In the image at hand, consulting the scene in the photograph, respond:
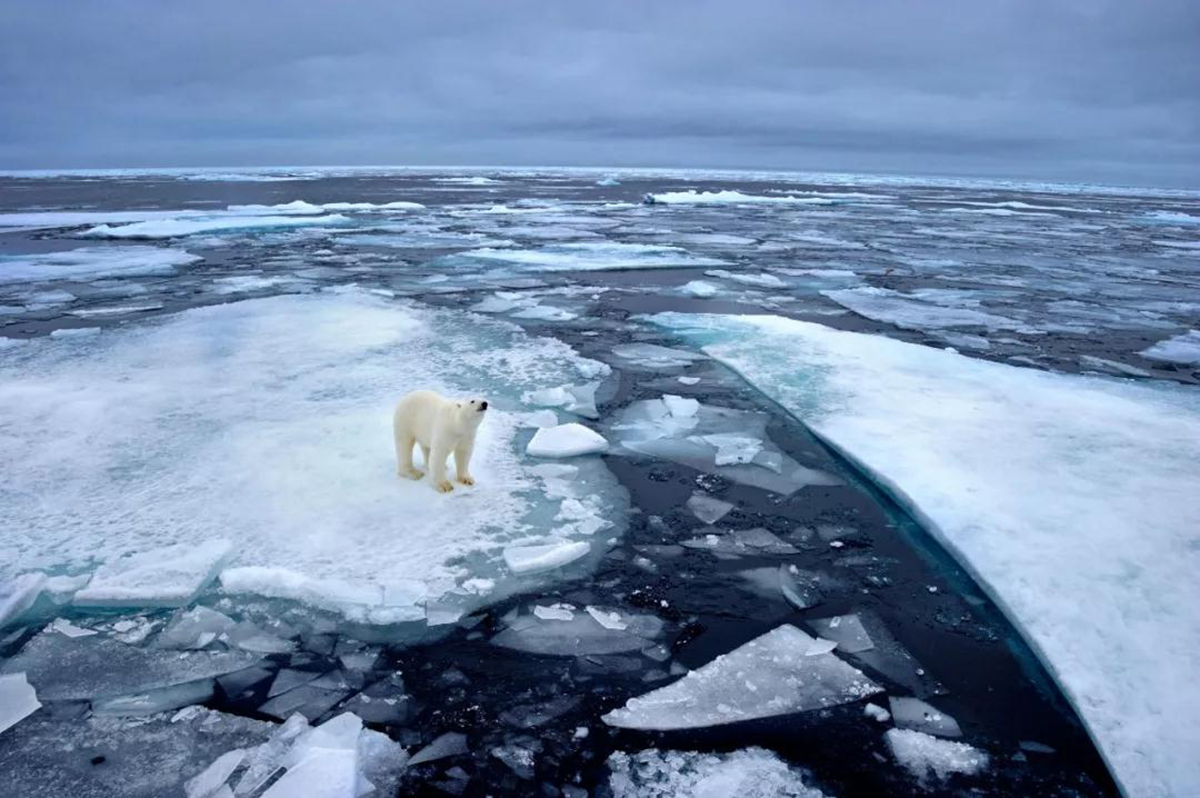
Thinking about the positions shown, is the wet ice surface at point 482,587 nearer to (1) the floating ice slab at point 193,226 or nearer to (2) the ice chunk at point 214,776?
(2) the ice chunk at point 214,776

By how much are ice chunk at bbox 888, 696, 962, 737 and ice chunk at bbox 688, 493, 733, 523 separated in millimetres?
1316

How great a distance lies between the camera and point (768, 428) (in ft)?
15.5

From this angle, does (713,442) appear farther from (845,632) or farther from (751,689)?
(751,689)

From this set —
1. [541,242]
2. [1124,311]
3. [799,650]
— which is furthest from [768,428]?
[541,242]

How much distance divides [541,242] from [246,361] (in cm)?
959

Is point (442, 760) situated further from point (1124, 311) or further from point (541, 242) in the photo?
point (541, 242)

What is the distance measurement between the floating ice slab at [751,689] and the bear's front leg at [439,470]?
163 cm

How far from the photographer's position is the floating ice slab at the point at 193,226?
15.2 metres

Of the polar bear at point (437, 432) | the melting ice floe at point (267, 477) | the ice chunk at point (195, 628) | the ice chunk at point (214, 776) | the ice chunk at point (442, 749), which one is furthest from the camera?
the polar bear at point (437, 432)

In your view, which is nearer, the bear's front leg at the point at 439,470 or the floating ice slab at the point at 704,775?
the floating ice slab at the point at 704,775

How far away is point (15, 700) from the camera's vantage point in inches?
89.6

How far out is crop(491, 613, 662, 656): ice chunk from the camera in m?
2.61

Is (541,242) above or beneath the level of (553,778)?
above

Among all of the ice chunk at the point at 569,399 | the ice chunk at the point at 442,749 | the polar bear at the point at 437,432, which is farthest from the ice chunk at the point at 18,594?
the ice chunk at the point at 569,399
